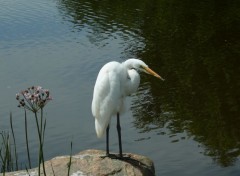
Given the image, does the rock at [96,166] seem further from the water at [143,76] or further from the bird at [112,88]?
the water at [143,76]

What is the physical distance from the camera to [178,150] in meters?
10.9

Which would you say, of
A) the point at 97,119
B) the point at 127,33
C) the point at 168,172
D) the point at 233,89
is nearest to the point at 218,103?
the point at 233,89

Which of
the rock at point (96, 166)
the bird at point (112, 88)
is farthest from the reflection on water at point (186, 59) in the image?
the bird at point (112, 88)

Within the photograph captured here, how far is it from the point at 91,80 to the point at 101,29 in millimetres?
6490

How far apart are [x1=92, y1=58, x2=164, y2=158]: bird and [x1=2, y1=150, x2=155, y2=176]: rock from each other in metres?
0.26

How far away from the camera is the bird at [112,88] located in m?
7.46

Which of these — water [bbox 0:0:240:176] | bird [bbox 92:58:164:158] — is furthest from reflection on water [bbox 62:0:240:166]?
bird [bbox 92:58:164:158]

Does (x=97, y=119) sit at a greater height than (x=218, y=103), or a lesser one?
greater

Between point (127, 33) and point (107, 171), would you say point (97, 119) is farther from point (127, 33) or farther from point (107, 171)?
point (127, 33)

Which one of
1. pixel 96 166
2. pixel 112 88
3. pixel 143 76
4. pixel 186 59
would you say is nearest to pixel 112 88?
pixel 112 88

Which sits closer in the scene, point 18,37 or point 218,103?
point 218,103

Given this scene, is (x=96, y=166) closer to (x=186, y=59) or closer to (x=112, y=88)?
(x=112, y=88)

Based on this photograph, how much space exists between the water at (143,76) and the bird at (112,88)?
2.70m

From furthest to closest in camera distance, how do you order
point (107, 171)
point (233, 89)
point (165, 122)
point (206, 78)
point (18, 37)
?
point (18, 37)
point (206, 78)
point (233, 89)
point (165, 122)
point (107, 171)
